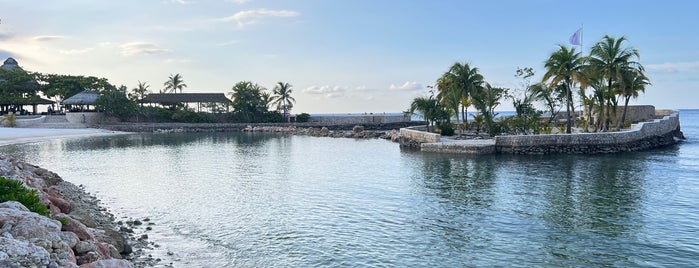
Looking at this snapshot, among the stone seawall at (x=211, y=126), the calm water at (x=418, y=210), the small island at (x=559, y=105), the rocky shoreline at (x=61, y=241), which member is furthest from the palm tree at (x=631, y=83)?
the stone seawall at (x=211, y=126)

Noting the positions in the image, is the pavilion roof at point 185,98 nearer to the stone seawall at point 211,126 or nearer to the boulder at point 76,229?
the stone seawall at point 211,126

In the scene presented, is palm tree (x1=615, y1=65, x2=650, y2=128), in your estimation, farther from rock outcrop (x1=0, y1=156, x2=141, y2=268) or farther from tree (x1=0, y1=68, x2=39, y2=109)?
tree (x1=0, y1=68, x2=39, y2=109)

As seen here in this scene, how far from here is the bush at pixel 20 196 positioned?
11602 millimetres

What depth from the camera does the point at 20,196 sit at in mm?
11930

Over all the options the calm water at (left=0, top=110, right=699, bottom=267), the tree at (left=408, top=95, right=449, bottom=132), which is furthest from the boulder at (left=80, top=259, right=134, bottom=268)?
the tree at (left=408, top=95, right=449, bottom=132)

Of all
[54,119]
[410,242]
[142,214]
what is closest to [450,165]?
Result: [410,242]

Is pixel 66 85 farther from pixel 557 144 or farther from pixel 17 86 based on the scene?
pixel 557 144

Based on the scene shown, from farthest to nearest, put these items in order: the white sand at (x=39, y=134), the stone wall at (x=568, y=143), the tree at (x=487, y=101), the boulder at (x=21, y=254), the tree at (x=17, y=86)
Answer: the tree at (x=17, y=86) → the white sand at (x=39, y=134) → the tree at (x=487, y=101) → the stone wall at (x=568, y=143) → the boulder at (x=21, y=254)

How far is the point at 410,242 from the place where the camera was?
13375 mm

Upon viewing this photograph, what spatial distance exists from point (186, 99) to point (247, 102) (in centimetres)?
1150

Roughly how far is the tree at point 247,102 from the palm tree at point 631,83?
6548cm

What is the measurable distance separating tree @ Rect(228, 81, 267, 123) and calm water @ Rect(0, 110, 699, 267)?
58.6m

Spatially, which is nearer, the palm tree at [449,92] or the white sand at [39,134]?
the palm tree at [449,92]

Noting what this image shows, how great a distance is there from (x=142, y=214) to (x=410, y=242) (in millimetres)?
10332
